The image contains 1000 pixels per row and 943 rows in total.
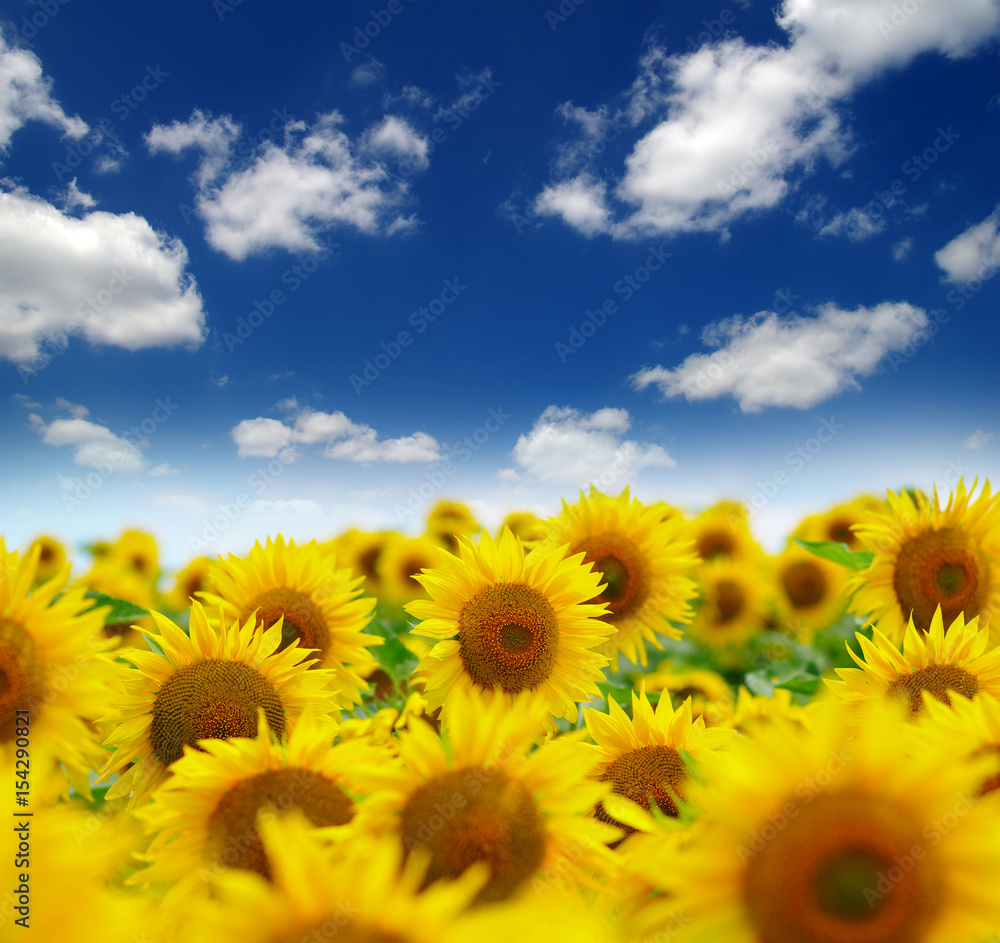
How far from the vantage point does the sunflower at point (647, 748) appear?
80.0 inches

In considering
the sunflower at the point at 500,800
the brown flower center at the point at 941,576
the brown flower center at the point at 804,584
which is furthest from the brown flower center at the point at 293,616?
the brown flower center at the point at 804,584

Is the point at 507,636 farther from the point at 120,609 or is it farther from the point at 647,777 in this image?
the point at 120,609

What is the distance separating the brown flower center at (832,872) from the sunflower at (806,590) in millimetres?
6304

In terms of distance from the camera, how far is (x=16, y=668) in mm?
2416

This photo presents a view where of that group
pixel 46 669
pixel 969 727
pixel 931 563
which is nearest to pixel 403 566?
pixel 46 669

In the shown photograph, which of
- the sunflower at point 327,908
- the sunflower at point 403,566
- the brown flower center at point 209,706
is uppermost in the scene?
the sunflower at point 403,566

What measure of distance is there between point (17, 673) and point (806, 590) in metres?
7.02

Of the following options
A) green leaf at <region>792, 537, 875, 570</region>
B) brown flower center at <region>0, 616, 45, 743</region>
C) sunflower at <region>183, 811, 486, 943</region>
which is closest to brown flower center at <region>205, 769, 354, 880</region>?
A: sunflower at <region>183, 811, 486, 943</region>

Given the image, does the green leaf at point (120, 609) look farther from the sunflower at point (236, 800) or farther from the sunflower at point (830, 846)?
the sunflower at point (830, 846)

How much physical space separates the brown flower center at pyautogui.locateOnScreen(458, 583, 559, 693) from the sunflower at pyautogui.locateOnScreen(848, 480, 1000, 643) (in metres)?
2.09

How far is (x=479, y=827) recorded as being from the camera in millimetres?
1402

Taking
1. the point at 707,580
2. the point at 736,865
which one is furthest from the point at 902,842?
the point at 707,580

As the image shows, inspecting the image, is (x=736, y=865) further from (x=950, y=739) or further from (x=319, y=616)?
(x=319, y=616)

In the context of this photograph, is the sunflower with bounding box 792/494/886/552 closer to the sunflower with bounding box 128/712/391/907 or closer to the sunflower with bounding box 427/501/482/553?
the sunflower with bounding box 427/501/482/553
